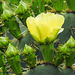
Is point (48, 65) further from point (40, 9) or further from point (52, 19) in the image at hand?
point (40, 9)

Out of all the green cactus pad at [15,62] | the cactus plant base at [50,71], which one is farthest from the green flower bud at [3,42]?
the cactus plant base at [50,71]

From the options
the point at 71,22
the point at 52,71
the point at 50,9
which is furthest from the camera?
the point at 50,9

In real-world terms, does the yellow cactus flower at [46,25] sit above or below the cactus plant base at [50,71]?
above

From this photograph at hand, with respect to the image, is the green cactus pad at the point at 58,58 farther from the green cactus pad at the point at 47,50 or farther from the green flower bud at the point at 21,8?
the green flower bud at the point at 21,8

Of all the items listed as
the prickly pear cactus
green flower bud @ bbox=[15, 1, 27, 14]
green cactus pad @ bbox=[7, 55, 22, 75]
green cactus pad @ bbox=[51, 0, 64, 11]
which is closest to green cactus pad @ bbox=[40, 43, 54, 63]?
the prickly pear cactus

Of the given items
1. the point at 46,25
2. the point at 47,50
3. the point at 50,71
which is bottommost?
the point at 50,71

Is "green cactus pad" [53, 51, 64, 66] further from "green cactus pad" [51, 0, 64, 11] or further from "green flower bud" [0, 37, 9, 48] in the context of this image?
"green cactus pad" [51, 0, 64, 11]

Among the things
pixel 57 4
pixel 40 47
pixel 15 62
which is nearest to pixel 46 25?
pixel 40 47

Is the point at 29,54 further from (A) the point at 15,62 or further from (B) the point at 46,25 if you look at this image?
(B) the point at 46,25

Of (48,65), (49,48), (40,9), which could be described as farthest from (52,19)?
(40,9)

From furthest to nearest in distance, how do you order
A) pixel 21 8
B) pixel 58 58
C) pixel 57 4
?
pixel 57 4
pixel 21 8
pixel 58 58

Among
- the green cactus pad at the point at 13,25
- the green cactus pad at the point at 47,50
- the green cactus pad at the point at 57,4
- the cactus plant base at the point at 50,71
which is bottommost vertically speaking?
the cactus plant base at the point at 50,71
